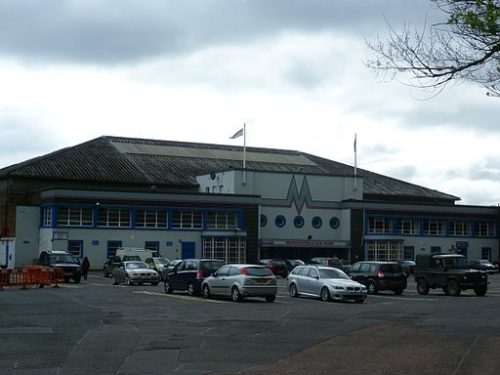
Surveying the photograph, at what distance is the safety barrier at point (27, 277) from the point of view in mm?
40688

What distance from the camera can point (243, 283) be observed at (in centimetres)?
3172

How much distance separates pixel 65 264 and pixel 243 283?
1972 centimetres

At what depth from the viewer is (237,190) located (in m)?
77.8

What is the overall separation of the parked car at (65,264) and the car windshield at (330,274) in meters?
19.2

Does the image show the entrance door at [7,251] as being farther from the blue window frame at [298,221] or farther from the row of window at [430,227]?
the row of window at [430,227]

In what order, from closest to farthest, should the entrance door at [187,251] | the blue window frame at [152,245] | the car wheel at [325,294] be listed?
the car wheel at [325,294] < the blue window frame at [152,245] < the entrance door at [187,251]

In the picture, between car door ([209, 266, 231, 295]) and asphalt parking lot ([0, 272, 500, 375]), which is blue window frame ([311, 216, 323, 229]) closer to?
car door ([209, 266, 231, 295])

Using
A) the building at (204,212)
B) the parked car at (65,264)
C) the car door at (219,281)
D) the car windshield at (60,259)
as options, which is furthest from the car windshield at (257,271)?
the building at (204,212)

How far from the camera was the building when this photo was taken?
6981 cm

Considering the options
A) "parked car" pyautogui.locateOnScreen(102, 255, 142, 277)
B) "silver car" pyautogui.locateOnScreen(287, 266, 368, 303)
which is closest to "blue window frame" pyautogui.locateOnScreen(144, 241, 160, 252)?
"parked car" pyautogui.locateOnScreen(102, 255, 142, 277)

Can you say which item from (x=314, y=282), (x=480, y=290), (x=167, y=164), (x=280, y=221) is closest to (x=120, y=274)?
(x=314, y=282)

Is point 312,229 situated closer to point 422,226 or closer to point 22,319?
point 422,226

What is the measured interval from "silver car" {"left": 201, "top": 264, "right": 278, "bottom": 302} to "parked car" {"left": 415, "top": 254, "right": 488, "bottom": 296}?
9219mm

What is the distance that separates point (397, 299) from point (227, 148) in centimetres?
6395
